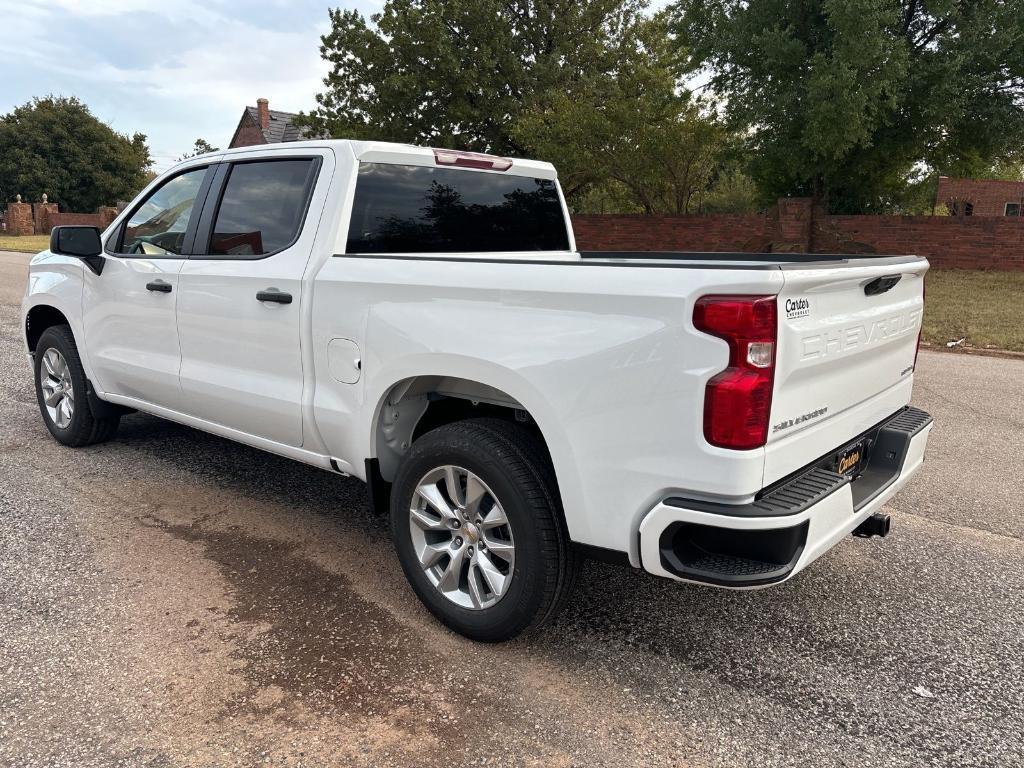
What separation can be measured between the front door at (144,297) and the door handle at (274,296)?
2.73 feet

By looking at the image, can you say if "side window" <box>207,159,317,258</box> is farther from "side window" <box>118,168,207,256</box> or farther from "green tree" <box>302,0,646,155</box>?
"green tree" <box>302,0,646,155</box>

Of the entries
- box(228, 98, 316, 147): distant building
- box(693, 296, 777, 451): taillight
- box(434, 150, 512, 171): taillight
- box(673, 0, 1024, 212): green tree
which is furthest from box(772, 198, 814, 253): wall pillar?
box(228, 98, 316, 147): distant building

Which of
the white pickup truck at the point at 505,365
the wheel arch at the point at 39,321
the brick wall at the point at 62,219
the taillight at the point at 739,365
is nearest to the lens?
the taillight at the point at 739,365

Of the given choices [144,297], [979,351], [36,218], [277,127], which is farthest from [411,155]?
[36,218]

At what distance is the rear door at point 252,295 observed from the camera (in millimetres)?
3643

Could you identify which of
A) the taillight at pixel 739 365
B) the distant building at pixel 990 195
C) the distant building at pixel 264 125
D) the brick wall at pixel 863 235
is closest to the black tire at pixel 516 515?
the taillight at pixel 739 365

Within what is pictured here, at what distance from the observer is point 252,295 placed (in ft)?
12.3

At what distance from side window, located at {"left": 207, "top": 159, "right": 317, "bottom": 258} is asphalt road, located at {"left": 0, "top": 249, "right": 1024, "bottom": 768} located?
146 centimetres

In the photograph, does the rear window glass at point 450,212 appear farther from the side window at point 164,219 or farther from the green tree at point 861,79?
the green tree at point 861,79

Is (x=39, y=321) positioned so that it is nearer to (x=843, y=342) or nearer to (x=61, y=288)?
(x=61, y=288)

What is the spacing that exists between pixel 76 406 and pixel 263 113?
162 feet

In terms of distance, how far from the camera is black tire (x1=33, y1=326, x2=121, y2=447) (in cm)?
522

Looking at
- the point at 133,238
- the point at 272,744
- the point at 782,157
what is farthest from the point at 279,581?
the point at 782,157

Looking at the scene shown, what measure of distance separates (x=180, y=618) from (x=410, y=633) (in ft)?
3.10
